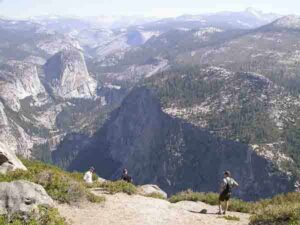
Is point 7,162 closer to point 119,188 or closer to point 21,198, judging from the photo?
point 119,188

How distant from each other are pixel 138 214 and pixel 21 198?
9682 millimetres

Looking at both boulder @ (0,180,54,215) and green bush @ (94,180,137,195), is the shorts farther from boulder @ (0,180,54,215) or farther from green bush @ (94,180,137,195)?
boulder @ (0,180,54,215)

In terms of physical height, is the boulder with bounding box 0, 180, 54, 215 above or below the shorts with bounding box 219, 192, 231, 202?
above

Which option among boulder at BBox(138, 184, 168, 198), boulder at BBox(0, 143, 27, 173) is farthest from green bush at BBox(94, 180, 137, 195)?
boulder at BBox(0, 143, 27, 173)

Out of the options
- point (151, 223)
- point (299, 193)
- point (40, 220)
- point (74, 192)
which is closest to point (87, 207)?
point (74, 192)

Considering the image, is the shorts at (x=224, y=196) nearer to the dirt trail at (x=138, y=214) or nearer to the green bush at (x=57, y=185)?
the dirt trail at (x=138, y=214)

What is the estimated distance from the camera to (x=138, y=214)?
35.4 m

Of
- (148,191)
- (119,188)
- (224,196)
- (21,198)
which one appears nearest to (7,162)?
(119,188)

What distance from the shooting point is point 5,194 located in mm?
28984

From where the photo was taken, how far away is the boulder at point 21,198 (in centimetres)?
2797

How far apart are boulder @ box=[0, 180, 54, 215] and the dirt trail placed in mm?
3430

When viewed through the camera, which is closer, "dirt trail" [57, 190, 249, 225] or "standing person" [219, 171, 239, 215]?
"dirt trail" [57, 190, 249, 225]

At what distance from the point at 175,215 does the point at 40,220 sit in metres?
13.1

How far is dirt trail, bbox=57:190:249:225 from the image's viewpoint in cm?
3356
